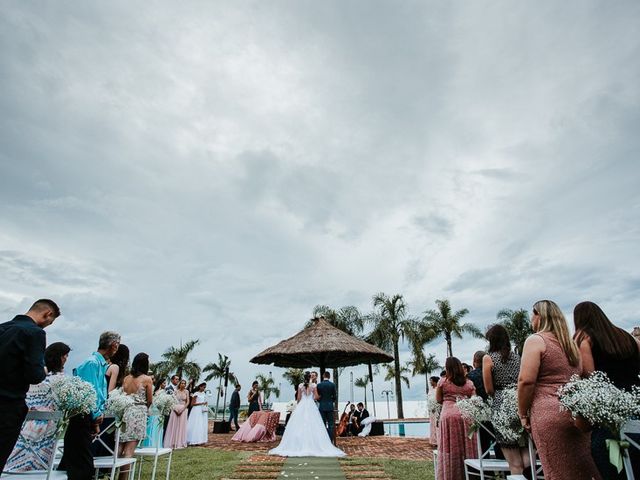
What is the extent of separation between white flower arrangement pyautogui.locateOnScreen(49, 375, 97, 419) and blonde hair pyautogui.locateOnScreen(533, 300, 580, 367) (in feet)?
12.9

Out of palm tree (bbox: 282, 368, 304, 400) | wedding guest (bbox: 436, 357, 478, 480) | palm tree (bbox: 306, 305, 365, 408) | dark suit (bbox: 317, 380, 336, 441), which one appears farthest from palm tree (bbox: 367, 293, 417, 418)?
wedding guest (bbox: 436, 357, 478, 480)

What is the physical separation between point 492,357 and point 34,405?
16.1 feet

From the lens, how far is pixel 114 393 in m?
4.77

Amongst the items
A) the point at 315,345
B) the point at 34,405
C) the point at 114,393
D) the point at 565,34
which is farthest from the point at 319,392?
the point at 565,34

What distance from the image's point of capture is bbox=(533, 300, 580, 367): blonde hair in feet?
10.0

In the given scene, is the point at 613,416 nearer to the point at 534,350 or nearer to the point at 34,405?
the point at 534,350

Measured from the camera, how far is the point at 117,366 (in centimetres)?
530

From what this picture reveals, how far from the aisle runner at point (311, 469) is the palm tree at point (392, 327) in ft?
79.5

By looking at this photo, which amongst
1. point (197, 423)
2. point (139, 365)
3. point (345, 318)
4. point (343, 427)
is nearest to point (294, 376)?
point (345, 318)

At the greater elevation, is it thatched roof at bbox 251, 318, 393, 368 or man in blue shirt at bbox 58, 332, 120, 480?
thatched roof at bbox 251, 318, 393, 368

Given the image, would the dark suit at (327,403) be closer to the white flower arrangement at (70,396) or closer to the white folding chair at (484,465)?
the white folding chair at (484,465)

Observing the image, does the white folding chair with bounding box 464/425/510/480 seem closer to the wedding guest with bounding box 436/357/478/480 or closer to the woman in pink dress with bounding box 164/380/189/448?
the wedding guest with bounding box 436/357/478/480

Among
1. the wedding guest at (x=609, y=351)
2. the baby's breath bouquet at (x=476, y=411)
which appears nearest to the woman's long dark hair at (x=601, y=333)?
the wedding guest at (x=609, y=351)

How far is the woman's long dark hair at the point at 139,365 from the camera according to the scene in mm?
5785
